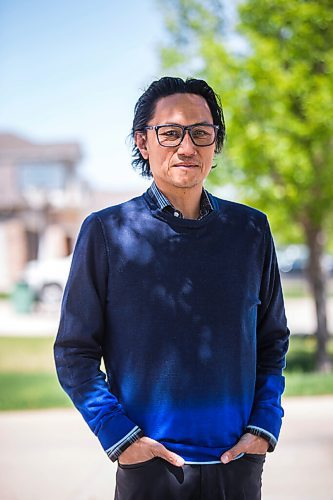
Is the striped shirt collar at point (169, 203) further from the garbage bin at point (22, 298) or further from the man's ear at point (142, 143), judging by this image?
the garbage bin at point (22, 298)

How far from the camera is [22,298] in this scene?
642 inches

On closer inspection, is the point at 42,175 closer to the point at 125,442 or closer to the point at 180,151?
the point at 180,151

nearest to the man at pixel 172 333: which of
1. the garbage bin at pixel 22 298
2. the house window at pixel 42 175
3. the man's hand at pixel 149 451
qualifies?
the man's hand at pixel 149 451

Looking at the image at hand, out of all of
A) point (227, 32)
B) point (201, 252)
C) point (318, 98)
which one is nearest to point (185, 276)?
point (201, 252)

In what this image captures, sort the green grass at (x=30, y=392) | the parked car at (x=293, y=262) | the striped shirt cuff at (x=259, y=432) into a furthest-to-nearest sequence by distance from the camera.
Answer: the parked car at (x=293, y=262)
the green grass at (x=30, y=392)
the striped shirt cuff at (x=259, y=432)

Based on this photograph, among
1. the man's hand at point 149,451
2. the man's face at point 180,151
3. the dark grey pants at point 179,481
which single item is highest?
the man's face at point 180,151

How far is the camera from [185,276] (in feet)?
6.34

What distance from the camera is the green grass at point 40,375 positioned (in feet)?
23.2

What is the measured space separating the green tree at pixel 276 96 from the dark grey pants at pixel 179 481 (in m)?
6.50

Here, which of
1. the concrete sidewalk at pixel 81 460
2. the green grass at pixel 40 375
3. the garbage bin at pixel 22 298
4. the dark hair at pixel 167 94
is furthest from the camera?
the garbage bin at pixel 22 298

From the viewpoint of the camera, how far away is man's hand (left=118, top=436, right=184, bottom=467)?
184cm

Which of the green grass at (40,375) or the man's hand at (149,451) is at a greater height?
the man's hand at (149,451)

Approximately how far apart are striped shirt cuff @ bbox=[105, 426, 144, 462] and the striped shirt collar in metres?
0.62

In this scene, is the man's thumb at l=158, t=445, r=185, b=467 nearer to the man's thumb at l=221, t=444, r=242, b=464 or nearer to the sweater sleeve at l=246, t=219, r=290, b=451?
the man's thumb at l=221, t=444, r=242, b=464
